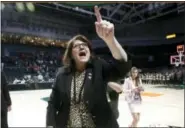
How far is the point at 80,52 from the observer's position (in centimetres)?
129

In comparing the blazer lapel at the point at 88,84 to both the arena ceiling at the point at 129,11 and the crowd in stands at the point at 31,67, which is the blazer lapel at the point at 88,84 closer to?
the arena ceiling at the point at 129,11

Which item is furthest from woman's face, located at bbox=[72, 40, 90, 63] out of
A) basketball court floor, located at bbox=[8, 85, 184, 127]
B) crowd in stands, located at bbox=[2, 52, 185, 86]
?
basketball court floor, located at bbox=[8, 85, 184, 127]

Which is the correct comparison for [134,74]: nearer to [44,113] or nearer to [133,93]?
[133,93]

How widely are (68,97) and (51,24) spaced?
3829 mm

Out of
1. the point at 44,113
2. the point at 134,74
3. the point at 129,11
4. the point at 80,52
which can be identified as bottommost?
the point at 44,113

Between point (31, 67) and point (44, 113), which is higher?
point (31, 67)

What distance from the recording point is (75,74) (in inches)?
51.7

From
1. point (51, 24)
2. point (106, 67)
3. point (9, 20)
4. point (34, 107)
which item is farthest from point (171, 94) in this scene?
point (106, 67)

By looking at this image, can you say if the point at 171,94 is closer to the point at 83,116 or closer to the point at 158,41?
the point at 158,41

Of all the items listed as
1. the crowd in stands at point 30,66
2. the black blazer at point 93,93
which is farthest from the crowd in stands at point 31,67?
the black blazer at point 93,93

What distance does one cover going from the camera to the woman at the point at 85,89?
1198mm

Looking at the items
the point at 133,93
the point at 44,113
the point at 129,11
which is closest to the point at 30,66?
the point at 44,113

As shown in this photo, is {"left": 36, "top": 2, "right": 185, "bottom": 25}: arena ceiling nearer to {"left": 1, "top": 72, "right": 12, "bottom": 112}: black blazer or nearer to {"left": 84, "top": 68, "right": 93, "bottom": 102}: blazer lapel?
{"left": 1, "top": 72, "right": 12, "bottom": 112}: black blazer

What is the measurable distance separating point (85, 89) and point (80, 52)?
189 millimetres
